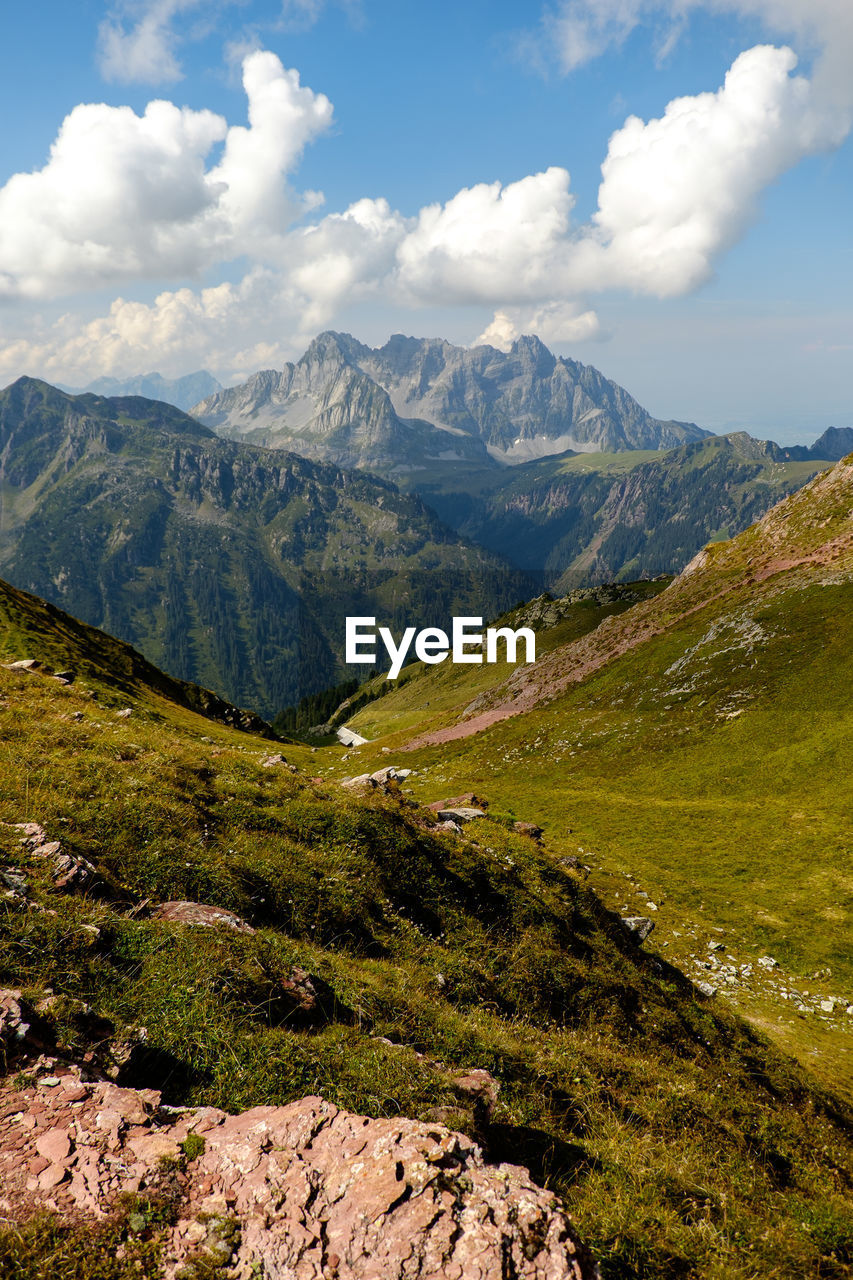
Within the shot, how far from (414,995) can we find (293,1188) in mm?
6171

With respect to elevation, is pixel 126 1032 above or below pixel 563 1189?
above

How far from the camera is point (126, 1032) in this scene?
9.10 metres

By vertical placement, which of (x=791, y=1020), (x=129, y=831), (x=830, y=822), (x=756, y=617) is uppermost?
(x=756, y=617)

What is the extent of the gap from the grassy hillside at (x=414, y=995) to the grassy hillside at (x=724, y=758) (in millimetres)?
7654

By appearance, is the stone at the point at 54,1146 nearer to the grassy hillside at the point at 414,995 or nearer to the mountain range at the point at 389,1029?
the mountain range at the point at 389,1029

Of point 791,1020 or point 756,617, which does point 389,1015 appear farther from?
point 756,617

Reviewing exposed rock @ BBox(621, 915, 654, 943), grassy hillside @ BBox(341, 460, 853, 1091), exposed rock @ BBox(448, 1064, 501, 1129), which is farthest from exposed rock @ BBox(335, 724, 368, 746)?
exposed rock @ BBox(448, 1064, 501, 1129)

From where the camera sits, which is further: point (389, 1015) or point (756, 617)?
point (756, 617)

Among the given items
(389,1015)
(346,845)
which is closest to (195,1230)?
(389,1015)

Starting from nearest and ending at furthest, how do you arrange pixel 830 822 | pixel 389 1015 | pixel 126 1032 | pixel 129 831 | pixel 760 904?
1. pixel 126 1032
2. pixel 389 1015
3. pixel 129 831
4. pixel 760 904
5. pixel 830 822

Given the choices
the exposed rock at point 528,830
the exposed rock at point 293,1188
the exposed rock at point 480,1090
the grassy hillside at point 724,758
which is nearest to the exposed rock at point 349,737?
the grassy hillside at point 724,758

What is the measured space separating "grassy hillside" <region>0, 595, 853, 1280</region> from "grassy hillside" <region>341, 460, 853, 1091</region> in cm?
765

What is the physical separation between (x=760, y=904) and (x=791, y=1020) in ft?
27.2

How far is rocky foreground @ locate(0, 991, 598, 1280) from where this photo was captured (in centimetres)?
596
